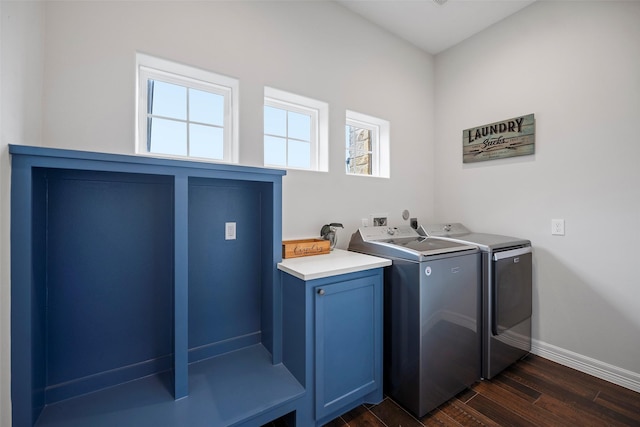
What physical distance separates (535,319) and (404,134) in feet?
6.73

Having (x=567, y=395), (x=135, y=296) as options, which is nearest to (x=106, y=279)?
(x=135, y=296)

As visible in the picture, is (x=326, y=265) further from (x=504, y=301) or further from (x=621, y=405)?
(x=621, y=405)

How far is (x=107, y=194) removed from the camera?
1382mm

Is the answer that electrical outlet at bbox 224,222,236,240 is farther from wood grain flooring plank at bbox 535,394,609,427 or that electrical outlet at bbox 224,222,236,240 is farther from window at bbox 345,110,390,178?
wood grain flooring plank at bbox 535,394,609,427

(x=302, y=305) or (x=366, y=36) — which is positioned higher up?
(x=366, y=36)

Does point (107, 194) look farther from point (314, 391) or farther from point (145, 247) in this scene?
point (314, 391)

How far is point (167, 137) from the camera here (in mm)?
1697

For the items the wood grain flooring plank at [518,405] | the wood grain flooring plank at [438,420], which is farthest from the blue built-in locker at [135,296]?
the wood grain flooring plank at [518,405]

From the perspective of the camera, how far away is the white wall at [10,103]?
931mm

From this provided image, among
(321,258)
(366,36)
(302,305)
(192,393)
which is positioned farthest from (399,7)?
(192,393)

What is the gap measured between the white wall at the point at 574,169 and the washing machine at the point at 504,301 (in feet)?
0.62

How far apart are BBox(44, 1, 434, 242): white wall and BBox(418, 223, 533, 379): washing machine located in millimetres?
920

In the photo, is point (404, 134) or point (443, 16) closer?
point (443, 16)

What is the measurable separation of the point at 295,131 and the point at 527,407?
2.47 meters
